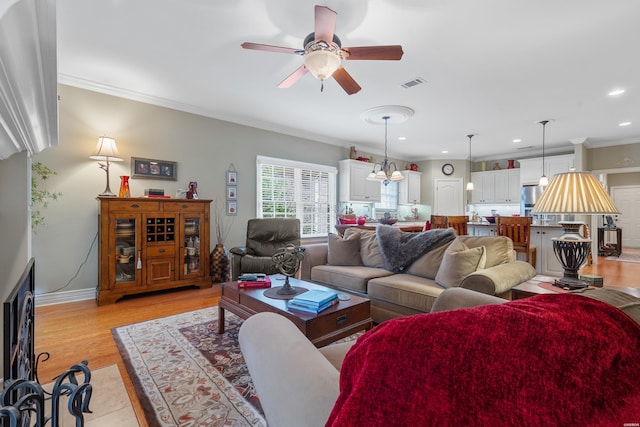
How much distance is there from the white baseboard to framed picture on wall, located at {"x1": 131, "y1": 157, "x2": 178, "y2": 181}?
152cm

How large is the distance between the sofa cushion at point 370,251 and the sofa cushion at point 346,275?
7 cm

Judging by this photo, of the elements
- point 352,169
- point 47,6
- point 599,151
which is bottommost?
point 47,6

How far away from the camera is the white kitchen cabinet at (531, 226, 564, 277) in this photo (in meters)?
4.72

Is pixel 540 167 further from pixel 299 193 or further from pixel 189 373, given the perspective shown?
pixel 189 373

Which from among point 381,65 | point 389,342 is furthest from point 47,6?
point 381,65

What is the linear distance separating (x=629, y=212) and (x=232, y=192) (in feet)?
37.7

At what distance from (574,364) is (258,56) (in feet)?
10.6

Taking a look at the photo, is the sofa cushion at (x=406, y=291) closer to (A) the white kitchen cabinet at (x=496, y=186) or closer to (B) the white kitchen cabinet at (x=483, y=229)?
(B) the white kitchen cabinet at (x=483, y=229)

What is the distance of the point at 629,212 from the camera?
8898 millimetres

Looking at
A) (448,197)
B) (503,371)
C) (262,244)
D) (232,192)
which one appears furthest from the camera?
(448,197)

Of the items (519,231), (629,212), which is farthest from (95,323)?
(629,212)

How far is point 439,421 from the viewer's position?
1.46ft

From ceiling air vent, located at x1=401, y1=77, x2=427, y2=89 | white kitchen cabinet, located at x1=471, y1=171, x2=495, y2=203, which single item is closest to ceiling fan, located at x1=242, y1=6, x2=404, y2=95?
ceiling air vent, located at x1=401, y1=77, x2=427, y2=89

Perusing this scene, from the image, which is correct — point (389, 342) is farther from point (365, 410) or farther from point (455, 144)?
point (455, 144)
